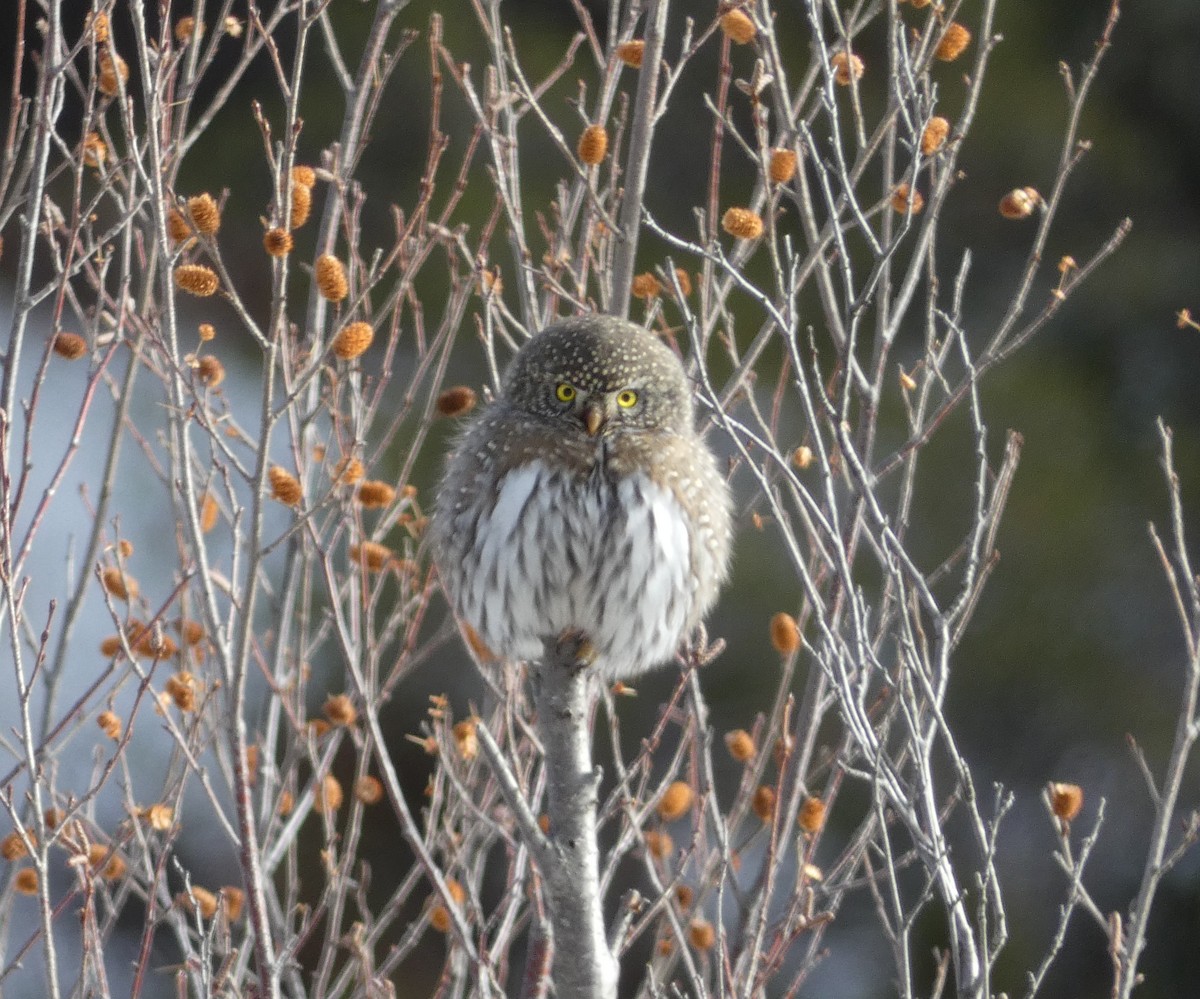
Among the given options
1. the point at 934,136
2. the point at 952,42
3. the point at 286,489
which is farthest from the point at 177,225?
the point at 952,42

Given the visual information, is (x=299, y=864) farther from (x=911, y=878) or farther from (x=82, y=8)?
(x=82, y=8)

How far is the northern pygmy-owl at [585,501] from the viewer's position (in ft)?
11.9

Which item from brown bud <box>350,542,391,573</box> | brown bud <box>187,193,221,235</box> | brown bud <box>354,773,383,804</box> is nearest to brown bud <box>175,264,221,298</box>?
brown bud <box>187,193,221,235</box>

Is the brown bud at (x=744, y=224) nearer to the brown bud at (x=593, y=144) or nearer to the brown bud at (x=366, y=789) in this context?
the brown bud at (x=593, y=144)

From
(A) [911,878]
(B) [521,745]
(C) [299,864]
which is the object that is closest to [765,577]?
(A) [911,878]

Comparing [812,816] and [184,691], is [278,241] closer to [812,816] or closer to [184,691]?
[184,691]

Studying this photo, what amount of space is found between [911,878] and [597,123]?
4.81 metres

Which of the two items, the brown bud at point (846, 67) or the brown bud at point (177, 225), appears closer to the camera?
the brown bud at point (177, 225)

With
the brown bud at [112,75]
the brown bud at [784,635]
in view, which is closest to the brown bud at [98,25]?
the brown bud at [112,75]

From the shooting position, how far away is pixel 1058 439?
7465 millimetres

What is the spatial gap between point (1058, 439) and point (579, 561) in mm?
4356

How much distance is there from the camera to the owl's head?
11.8 ft

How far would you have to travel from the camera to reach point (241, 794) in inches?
114

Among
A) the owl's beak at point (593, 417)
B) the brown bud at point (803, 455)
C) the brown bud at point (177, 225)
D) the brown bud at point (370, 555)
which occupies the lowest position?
the brown bud at point (370, 555)
